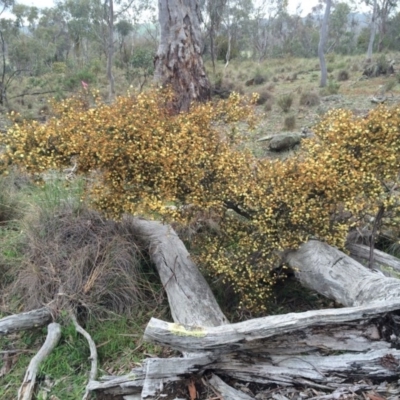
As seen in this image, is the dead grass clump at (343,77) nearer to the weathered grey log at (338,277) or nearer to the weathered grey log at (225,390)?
the weathered grey log at (338,277)

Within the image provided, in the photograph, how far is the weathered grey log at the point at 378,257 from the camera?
3984 mm

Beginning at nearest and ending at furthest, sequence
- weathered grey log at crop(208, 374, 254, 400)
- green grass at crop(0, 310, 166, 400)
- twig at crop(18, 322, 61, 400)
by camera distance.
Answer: weathered grey log at crop(208, 374, 254, 400) < twig at crop(18, 322, 61, 400) < green grass at crop(0, 310, 166, 400)

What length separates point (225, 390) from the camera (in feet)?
9.05

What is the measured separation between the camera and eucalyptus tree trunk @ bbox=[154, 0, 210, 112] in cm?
699

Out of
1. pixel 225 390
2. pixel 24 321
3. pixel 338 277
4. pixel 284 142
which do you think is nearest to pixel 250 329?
pixel 225 390

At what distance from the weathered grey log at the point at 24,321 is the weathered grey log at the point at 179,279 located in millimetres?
1107

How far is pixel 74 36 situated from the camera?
31.2 m

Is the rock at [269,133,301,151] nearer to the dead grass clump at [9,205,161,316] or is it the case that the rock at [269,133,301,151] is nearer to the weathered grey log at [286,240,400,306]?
the dead grass clump at [9,205,161,316]

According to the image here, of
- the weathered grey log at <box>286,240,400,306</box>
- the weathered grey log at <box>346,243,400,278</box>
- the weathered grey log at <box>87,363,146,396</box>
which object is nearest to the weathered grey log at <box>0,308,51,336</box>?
the weathered grey log at <box>87,363,146,396</box>

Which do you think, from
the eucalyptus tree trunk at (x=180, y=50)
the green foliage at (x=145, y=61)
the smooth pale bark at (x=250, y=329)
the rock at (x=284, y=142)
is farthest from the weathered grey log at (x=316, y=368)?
the green foliage at (x=145, y=61)

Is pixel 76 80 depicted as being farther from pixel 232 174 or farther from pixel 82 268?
pixel 232 174

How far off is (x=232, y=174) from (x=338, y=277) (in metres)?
1.18

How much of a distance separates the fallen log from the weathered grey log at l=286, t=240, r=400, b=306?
0.01m

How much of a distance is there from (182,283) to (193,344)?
1.32 meters
